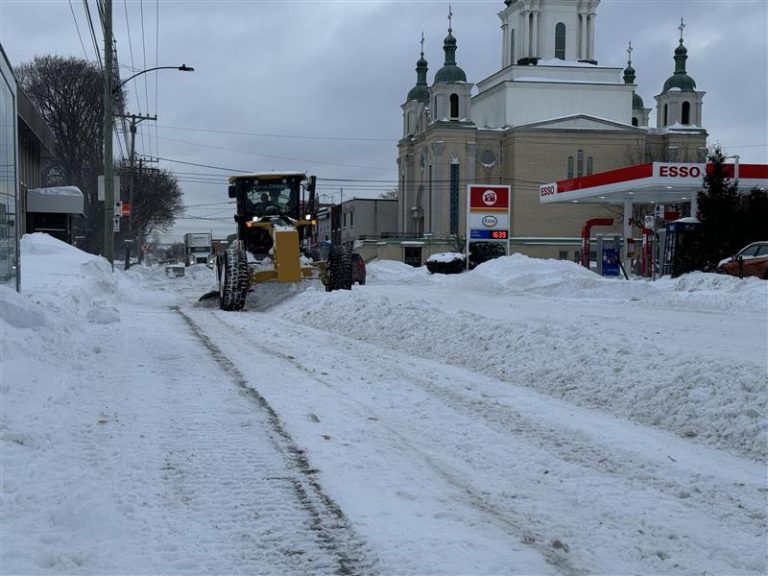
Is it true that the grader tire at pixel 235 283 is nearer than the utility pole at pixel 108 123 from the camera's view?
Yes

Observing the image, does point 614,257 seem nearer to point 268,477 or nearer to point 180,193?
point 268,477

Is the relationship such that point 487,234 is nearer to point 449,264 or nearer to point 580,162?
point 449,264

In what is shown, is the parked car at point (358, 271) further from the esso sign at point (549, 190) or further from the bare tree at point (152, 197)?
the bare tree at point (152, 197)

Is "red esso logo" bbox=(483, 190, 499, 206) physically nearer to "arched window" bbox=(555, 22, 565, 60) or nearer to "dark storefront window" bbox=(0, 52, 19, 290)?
"dark storefront window" bbox=(0, 52, 19, 290)

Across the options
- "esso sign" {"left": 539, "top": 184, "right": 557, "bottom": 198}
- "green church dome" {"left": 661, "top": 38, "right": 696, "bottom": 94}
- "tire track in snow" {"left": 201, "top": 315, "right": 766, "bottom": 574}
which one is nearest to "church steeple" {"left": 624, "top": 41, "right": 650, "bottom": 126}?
"green church dome" {"left": 661, "top": 38, "right": 696, "bottom": 94}

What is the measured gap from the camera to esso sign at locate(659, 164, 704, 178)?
125 feet

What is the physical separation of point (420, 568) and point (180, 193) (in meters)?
82.7

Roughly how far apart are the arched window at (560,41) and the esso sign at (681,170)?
157 feet

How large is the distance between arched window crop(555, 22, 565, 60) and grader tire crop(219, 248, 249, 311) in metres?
70.4

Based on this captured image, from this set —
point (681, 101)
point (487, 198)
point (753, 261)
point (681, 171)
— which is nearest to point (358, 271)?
point (487, 198)

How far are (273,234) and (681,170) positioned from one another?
25148 mm

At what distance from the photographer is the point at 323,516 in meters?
4.92

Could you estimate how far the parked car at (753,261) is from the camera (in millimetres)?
25797

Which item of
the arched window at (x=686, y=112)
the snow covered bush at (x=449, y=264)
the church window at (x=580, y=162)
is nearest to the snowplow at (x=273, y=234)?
the snow covered bush at (x=449, y=264)
